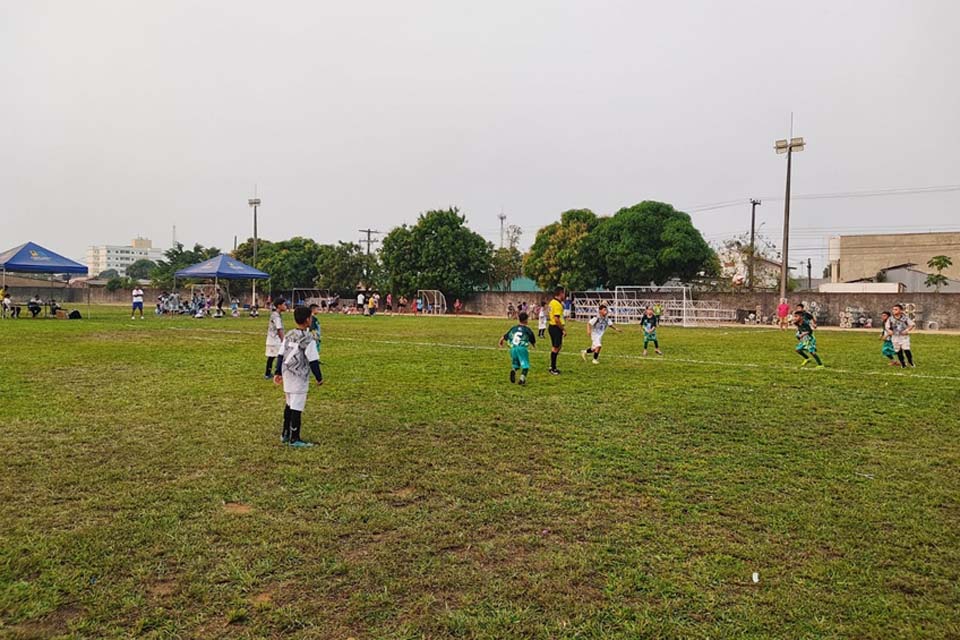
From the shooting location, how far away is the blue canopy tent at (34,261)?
31.5 metres

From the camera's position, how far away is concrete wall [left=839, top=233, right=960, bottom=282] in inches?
2149

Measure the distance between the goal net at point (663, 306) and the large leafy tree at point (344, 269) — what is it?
2626cm

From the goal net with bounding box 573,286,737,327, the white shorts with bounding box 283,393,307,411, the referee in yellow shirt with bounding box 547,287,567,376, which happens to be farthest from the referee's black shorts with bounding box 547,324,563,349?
the goal net with bounding box 573,286,737,327

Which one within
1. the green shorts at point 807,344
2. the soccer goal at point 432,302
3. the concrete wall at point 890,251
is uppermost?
the concrete wall at point 890,251

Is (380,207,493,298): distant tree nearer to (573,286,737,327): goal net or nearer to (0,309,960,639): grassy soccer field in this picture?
(573,286,737,327): goal net

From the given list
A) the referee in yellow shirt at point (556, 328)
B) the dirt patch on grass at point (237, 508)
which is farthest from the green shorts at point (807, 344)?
the dirt patch on grass at point (237, 508)

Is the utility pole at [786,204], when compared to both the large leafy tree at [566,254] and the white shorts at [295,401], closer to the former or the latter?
the large leafy tree at [566,254]

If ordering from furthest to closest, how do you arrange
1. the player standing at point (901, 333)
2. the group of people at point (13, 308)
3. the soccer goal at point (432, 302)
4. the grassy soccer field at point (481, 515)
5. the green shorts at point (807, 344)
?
1. the soccer goal at point (432, 302)
2. the group of people at point (13, 308)
3. the green shorts at point (807, 344)
4. the player standing at point (901, 333)
5. the grassy soccer field at point (481, 515)

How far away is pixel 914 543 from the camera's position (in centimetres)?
470

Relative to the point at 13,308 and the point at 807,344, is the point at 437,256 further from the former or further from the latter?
the point at 807,344

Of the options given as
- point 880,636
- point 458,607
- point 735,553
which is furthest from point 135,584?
point 880,636

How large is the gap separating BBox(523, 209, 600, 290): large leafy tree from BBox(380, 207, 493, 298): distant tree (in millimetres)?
4638

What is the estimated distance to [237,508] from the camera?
5352 mm

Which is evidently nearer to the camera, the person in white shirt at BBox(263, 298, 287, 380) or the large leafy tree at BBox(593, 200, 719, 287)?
the person in white shirt at BBox(263, 298, 287, 380)
